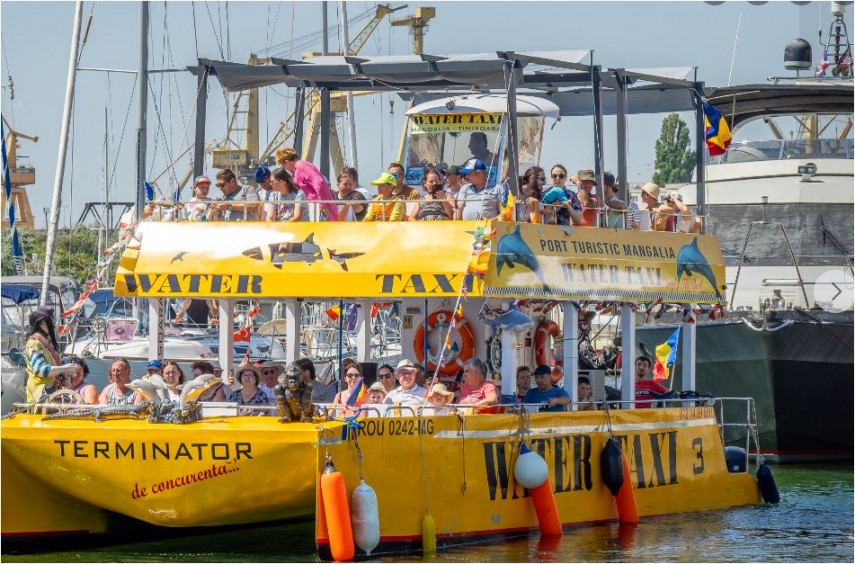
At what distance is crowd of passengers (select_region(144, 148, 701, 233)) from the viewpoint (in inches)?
720

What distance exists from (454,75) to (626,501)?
4.87 m

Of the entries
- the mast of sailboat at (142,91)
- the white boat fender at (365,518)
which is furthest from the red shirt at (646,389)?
the mast of sailboat at (142,91)

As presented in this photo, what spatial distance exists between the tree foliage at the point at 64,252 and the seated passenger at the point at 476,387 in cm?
2446

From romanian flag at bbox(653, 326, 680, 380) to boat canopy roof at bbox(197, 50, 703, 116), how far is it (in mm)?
3848

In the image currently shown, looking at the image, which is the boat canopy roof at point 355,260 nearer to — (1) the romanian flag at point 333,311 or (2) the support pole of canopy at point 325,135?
(2) the support pole of canopy at point 325,135

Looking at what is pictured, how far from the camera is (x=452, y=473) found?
17000mm

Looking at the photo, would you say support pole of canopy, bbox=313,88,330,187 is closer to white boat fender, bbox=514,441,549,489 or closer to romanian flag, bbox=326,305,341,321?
romanian flag, bbox=326,305,341,321

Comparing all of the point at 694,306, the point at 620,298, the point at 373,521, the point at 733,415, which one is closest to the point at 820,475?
the point at 733,415

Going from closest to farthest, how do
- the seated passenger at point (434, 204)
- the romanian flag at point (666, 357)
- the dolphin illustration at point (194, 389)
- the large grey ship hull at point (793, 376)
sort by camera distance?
the dolphin illustration at point (194, 389) → the seated passenger at point (434, 204) → the romanian flag at point (666, 357) → the large grey ship hull at point (793, 376)

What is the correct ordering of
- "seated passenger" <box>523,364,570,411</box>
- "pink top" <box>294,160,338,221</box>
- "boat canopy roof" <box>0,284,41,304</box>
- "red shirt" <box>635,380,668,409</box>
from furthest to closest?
"boat canopy roof" <box>0,284,41,304</box> → "red shirt" <box>635,380,668,409</box> → "pink top" <box>294,160,338,221</box> → "seated passenger" <box>523,364,570,411</box>

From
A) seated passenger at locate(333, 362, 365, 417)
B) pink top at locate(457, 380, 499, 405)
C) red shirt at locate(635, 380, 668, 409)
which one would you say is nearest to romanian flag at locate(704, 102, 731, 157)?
red shirt at locate(635, 380, 668, 409)

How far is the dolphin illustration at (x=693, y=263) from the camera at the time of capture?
2134cm

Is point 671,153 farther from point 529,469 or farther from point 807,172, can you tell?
point 529,469

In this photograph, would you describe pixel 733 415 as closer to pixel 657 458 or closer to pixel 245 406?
pixel 657 458
